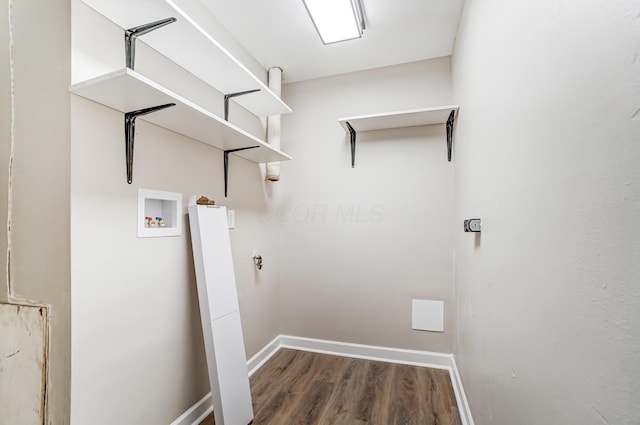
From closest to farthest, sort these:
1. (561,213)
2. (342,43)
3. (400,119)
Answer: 1. (561,213)
2. (342,43)
3. (400,119)

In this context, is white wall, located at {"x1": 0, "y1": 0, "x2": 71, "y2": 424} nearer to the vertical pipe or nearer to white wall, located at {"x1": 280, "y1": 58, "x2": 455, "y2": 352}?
the vertical pipe

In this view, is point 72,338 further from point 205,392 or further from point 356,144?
point 356,144

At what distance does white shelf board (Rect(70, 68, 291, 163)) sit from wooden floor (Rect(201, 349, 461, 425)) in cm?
176

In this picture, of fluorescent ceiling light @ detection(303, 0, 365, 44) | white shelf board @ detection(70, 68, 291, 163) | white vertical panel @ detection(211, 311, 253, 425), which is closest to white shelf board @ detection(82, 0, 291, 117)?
white shelf board @ detection(70, 68, 291, 163)

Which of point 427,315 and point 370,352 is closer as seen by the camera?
point 427,315

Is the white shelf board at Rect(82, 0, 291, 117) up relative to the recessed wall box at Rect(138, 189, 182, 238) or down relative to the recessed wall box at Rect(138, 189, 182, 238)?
up

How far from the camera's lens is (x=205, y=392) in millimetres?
1950

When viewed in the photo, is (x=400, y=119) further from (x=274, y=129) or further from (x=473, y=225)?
(x=473, y=225)

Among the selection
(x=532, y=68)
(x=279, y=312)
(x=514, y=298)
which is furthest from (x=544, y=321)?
(x=279, y=312)

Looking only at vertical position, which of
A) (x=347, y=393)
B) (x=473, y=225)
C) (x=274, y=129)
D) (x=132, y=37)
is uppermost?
(x=132, y=37)

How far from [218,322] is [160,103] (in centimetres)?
126

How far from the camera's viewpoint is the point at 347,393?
2.21 m

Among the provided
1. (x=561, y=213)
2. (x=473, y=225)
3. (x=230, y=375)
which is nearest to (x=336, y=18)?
(x=473, y=225)

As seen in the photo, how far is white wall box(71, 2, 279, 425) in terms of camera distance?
1.26m
